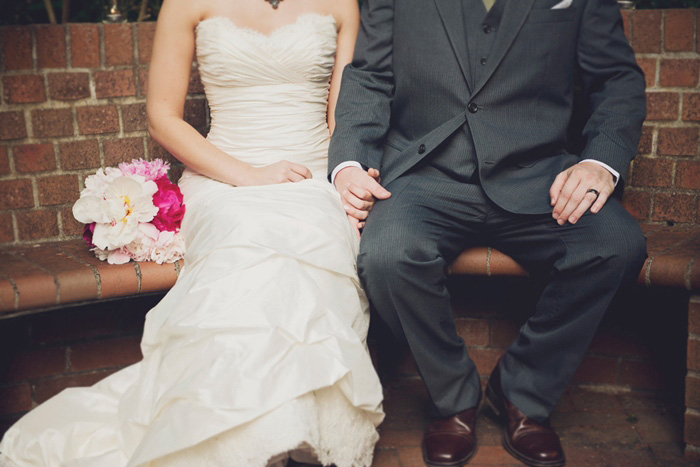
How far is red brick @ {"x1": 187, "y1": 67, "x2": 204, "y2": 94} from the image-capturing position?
2.96 m

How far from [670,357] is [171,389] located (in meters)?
1.96

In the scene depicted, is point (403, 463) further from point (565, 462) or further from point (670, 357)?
point (670, 357)

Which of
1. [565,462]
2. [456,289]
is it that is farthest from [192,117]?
[565,462]

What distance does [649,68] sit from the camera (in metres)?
2.81

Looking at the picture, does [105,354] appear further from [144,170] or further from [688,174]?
[688,174]

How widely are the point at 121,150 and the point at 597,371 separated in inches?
85.3

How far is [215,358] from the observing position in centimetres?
188

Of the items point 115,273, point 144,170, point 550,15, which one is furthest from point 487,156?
point 115,273

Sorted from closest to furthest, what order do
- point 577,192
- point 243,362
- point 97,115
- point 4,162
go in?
point 243,362, point 577,192, point 4,162, point 97,115

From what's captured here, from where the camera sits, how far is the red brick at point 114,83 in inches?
111

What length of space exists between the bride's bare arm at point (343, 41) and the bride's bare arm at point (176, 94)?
413 millimetres

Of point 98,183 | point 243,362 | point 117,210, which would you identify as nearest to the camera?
point 243,362

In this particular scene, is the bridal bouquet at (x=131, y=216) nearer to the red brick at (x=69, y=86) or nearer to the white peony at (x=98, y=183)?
the white peony at (x=98, y=183)

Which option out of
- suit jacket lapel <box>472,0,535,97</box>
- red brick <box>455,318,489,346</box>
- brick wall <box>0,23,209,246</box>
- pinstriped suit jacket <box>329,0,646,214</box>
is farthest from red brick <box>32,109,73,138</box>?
red brick <box>455,318,489,346</box>
